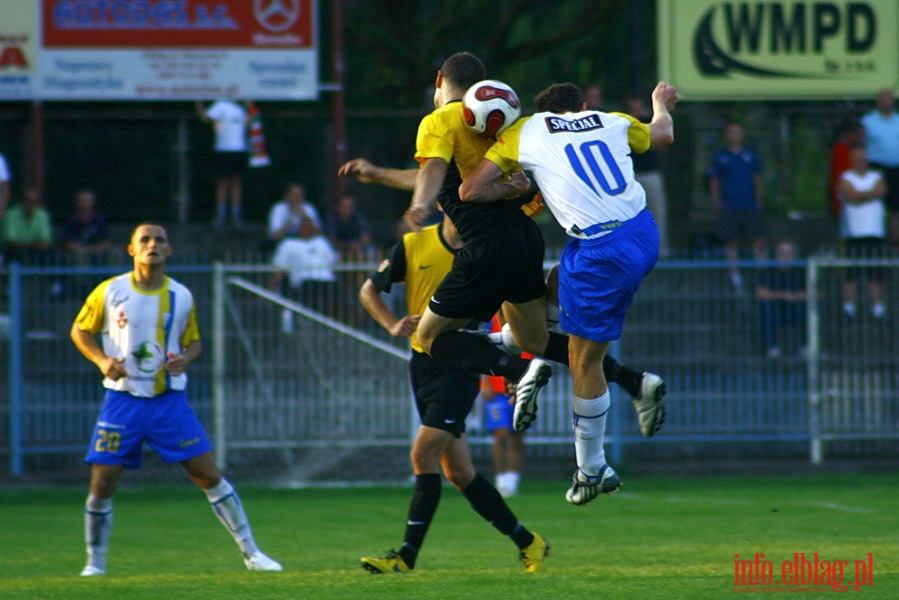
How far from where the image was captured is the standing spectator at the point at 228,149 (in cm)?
1919

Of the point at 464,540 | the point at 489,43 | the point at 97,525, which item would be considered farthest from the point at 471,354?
the point at 489,43

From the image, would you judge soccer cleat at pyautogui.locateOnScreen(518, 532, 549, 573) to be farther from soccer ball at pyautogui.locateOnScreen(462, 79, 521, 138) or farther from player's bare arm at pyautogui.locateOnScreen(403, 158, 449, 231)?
soccer ball at pyautogui.locateOnScreen(462, 79, 521, 138)

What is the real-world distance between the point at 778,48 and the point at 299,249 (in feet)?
24.7

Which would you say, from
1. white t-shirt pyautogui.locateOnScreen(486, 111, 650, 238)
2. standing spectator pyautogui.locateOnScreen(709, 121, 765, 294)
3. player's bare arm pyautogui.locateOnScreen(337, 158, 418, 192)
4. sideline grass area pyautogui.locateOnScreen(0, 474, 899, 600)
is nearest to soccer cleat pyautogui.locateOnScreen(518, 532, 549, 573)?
sideline grass area pyautogui.locateOnScreen(0, 474, 899, 600)

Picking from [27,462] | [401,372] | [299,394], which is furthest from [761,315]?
[27,462]

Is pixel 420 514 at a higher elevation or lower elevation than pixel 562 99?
lower

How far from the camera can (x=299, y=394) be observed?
51.1 feet

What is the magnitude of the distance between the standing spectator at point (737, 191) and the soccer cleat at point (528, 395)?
955 cm

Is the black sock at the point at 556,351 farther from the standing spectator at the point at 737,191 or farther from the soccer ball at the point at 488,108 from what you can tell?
the standing spectator at the point at 737,191

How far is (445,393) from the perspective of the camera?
9.46 metres

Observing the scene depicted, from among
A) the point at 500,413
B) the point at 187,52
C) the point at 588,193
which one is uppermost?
the point at 187,52

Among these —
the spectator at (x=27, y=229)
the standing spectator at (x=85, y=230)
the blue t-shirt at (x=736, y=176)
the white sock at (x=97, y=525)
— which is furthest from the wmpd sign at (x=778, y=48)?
the white sock at (x=97, y=525)

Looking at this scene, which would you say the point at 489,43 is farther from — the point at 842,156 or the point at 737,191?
the point at 842,156

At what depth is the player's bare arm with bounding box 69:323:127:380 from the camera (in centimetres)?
1011
